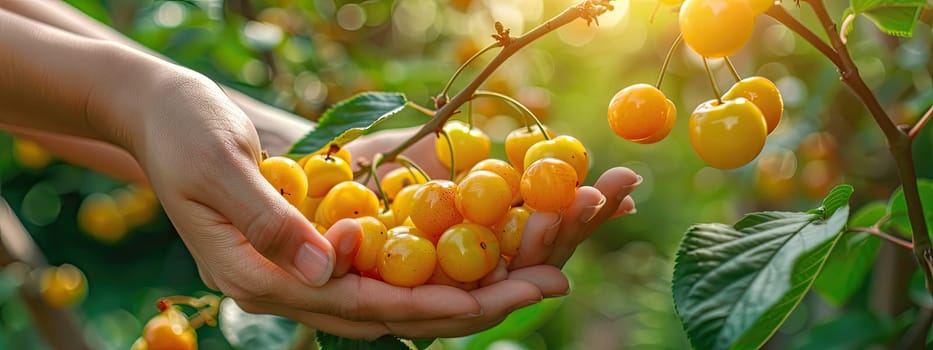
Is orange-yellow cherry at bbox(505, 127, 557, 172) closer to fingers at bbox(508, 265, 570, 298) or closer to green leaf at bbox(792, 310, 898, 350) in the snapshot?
fingers at bbox(508, 265, 570, 298)

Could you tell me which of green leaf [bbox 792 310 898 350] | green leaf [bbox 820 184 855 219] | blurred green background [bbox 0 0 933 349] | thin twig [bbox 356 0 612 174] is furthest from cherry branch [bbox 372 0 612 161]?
green leaf [bbox 792 310 898 350]

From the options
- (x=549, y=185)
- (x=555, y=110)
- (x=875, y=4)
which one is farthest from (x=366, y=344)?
(x=555, y=110)

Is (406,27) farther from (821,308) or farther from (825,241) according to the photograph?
(825,241)

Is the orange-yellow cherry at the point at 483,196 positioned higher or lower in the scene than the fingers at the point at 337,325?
higher

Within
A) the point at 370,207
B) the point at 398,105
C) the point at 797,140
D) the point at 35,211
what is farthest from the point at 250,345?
the point at 35,211

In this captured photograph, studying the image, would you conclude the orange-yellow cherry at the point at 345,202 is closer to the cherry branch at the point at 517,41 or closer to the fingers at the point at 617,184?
the cherry branch at the point at 517,41

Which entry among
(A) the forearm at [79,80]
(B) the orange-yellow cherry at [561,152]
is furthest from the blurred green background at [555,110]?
(B) the orange-yellow cherry at [561,152]

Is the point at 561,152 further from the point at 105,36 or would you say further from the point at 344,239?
the point at 105,36
